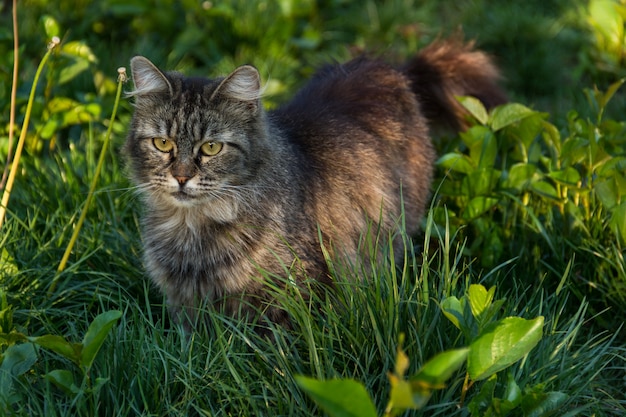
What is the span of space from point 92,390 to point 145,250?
0.88m

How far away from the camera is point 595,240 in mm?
3412

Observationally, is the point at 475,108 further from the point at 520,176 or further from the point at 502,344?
the point at 502,344

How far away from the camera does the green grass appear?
2.58m

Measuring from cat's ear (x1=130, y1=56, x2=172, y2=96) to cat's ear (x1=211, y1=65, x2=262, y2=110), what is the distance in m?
0.19

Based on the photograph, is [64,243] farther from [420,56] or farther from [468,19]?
[468,19]

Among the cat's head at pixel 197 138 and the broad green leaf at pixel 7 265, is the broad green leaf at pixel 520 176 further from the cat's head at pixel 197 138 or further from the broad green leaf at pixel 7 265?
the broad green leaf at pixel 7 265

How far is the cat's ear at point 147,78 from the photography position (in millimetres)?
2979

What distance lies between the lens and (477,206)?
357 centimetres

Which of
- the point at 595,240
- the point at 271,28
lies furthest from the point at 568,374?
the point at 271,28

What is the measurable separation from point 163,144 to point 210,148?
176mm

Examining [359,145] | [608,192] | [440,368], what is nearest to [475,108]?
[359,145]

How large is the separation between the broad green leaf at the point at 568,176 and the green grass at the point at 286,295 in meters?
0.11

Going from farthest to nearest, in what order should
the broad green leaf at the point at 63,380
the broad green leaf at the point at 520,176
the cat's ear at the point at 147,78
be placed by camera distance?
the broad green leaf at the point at 520,176 → the cat's ear at the point at 147,78 → the broad green leaf at the point at 63,380

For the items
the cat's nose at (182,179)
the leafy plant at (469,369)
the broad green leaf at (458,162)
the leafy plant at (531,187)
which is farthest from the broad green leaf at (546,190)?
the cat's nose at (182,179)
